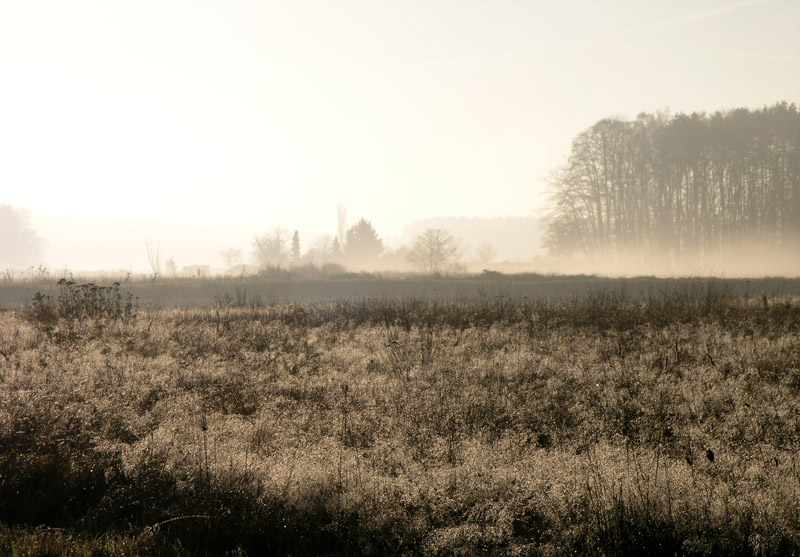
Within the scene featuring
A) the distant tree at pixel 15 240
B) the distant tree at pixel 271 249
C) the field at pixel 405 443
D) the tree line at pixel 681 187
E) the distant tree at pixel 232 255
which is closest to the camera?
the field at pixel 405 443

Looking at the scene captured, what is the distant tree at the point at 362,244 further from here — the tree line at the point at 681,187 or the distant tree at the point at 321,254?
the tree line at the point at 681,187

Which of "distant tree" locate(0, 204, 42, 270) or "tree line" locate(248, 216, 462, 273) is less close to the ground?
"distant tree" locate(0, 204, 42, 270)

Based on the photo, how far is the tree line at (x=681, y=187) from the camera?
3791 centimetres

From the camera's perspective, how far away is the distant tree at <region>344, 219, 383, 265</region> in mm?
64438

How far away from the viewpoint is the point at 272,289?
29047mm

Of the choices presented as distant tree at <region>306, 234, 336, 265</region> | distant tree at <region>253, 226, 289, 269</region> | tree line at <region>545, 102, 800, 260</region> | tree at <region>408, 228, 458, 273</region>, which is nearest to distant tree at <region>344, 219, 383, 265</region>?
distant tree at <region>306, 234, 336, 265</region>

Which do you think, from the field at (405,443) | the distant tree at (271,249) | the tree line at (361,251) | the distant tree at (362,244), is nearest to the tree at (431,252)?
the tree line at (361,251)

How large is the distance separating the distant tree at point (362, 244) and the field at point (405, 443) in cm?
5416

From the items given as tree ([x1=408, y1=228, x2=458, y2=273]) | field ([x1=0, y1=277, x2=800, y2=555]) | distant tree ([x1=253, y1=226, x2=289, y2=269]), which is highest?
distant tree ([x1=253, y1=226, x2=289, y2=269])

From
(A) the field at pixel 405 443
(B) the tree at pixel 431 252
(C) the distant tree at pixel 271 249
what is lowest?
(A) the field at pixel 405 443

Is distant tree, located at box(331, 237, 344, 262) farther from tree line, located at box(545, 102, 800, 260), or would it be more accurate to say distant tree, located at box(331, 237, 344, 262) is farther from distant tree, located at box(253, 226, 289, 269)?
tree line, located at box(545, 102, 800, 260)

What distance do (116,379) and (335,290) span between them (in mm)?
21705

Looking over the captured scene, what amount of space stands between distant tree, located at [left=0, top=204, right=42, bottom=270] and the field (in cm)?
8411

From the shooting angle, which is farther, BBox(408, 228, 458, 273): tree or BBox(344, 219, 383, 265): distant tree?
BBox(344, 219, 383, 265): distant tree
